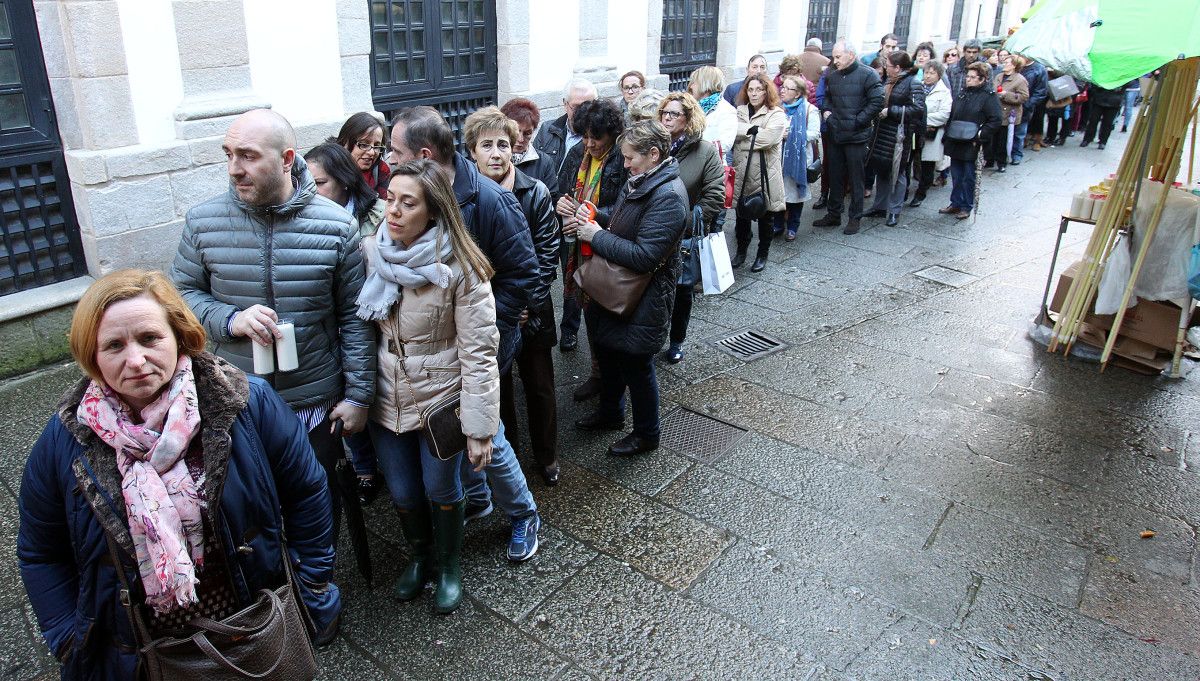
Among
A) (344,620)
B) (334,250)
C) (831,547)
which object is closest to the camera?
(334,250)

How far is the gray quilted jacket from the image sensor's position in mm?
2916

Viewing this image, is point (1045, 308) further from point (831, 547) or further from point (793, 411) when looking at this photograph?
point (831, 547)

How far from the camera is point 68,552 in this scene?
2.12 meters

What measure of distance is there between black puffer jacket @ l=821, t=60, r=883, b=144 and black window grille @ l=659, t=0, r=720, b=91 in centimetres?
301

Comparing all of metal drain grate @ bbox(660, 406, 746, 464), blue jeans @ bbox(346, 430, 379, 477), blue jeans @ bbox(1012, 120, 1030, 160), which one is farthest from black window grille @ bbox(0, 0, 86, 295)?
blue jeans @ bbox(1012, 120, 1030, 160)

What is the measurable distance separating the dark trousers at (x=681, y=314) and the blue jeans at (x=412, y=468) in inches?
106

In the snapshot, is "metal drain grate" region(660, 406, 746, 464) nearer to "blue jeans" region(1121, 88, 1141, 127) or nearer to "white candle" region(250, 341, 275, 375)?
"white candle" region(250, 341, 275, 375)

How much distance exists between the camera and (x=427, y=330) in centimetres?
304

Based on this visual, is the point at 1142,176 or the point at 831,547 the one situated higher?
the point at 1142,176

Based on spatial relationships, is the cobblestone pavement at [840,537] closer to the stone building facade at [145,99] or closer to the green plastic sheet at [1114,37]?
the stone building facade at [145,99]

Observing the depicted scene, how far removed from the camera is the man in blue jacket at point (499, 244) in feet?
11.3

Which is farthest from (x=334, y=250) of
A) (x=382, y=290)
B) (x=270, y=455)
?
(x=270, y=455)

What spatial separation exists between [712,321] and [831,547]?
9.74ft

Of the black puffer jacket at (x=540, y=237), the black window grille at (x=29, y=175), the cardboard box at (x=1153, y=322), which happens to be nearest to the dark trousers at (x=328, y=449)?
the black puffer jacket at (x=540, y=237)
